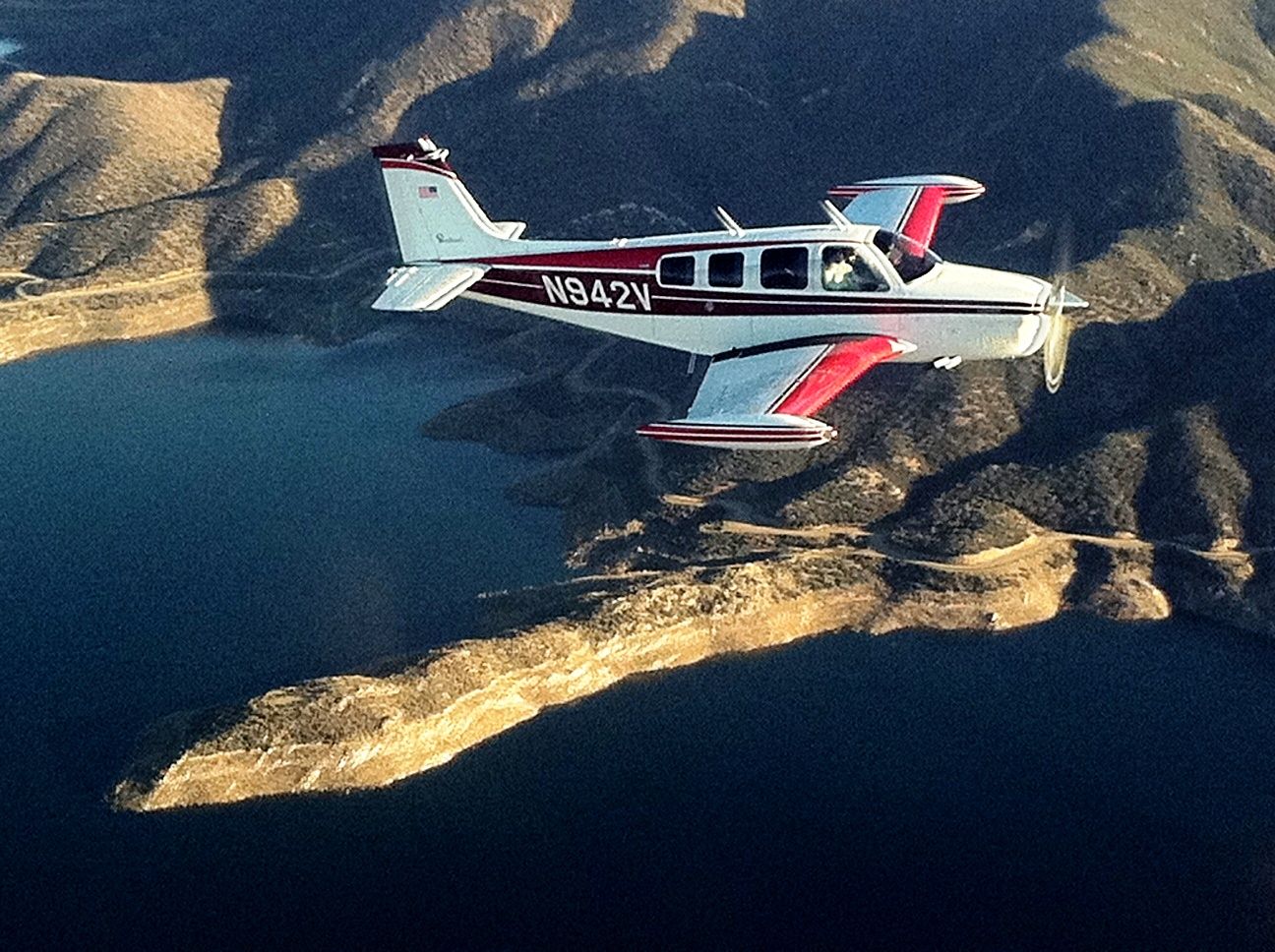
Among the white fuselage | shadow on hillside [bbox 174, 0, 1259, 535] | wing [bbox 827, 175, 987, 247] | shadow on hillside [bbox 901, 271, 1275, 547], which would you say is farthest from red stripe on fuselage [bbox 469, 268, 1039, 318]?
shadow on hillside [bbox 174, 0, 1259, 535]

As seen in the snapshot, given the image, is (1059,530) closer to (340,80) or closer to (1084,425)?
(1084,425)

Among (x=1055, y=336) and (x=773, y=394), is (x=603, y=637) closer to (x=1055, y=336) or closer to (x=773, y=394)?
(x=773, y=394)

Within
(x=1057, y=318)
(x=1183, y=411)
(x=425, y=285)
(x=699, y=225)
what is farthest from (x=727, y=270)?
(x=699, y=225)

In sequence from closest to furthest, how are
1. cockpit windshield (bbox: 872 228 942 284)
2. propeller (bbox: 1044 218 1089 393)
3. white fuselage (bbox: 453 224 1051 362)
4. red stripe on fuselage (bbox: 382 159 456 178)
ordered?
propeller (bbox: 1044 218 1089 393), white fuselage (bbox: 453 224 1051 362), cockpit windshield (bbox: 872 228 942 284), red stripe on fuselage (bbox: 382 159 456 178)

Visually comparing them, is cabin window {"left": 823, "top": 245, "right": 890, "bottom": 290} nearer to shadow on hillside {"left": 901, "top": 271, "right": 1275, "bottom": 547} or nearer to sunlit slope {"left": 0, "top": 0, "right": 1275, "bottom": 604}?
sunlit slope {"left": 0, "top": 0, "right": 1275, "bottom": 604}

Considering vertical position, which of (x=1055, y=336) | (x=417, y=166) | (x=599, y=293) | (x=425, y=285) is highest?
(x=417, y=166)

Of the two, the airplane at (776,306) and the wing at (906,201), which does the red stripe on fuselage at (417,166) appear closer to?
the airplane at (776,306)

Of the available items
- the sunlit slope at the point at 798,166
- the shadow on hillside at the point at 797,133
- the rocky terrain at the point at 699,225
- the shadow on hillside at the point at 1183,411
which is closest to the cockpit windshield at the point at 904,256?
the rocky terrain at the point at 699,225
